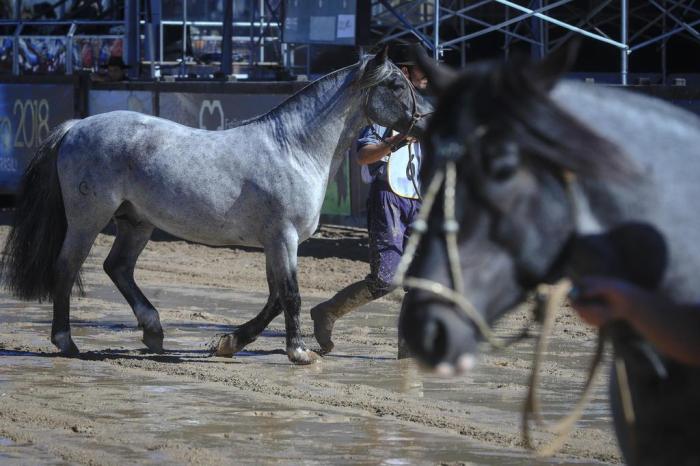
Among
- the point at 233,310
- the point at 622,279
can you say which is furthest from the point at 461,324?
the point at 233,310

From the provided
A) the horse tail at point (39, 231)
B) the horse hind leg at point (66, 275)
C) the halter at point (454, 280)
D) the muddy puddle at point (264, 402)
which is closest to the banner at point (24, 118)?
the muddy puddle at point (264, 402)

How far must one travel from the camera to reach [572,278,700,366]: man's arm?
2.35m

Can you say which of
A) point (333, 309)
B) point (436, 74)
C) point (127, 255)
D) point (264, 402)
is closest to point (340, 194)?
point (127, 255)

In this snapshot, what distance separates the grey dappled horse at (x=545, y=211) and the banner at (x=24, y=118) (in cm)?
1500

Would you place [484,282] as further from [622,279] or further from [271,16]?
[271,16]

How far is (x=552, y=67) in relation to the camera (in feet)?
7.79

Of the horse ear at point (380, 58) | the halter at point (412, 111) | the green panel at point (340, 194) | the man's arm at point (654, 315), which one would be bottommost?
the green panel at point (340, 194)

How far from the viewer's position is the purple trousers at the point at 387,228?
8.15 meters

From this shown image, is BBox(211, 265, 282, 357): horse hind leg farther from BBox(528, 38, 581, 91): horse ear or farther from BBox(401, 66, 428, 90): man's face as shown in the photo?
BBox(528, 38, 581, 91): horse ear

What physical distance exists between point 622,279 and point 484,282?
291mm

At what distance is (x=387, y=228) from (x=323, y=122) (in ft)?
2.82

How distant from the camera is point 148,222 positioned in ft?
29.1

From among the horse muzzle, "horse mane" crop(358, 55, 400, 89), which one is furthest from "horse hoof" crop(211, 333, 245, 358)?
the horse muzzle

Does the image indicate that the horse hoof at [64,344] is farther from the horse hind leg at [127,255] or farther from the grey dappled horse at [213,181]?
the horse hind leg at [127,255]
